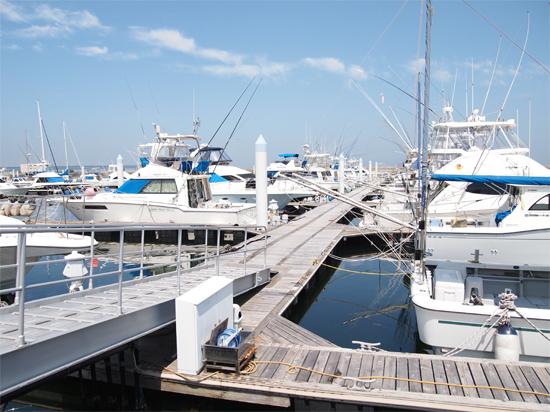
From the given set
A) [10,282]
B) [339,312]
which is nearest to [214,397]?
[339,312]

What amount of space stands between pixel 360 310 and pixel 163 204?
11515 mm

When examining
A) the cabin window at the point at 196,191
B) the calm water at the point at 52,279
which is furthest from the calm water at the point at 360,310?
the cabin window at the point at 196,191

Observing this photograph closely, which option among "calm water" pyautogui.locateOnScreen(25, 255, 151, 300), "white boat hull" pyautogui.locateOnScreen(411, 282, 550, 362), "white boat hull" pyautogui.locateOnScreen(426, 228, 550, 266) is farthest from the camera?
"calm water" pyautogui.locateOnScreen(25, 255, 151, 300)

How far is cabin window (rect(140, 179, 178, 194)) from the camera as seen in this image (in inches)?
858

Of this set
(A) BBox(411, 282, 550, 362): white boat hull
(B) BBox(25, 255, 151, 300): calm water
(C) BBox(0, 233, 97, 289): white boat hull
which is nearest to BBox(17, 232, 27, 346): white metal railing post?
(A) BBox(411, 282, 550, 362): white boat hull

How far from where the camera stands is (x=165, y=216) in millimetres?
21141

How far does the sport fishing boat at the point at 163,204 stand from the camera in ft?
68.0

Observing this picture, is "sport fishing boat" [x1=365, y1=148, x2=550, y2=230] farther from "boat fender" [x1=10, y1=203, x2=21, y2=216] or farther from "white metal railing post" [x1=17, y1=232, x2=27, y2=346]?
"boat fender" [x1=10, y1=203, x2=21, y2=216]

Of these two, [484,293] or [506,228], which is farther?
[484,293]

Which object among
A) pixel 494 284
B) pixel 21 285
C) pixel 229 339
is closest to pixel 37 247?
pixel 229 339

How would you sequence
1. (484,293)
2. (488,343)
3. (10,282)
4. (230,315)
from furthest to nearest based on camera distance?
1. (10,282)
2. (484,293)
3. (488,343)
4. (230,315)

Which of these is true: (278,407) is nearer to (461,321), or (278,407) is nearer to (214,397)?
(214,397)

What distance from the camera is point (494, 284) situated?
1034cm

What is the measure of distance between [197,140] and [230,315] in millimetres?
17992
